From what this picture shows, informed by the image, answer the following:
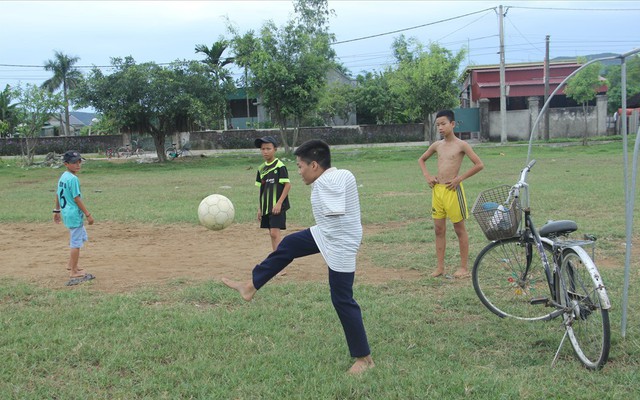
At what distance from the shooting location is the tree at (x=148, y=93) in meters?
27.6

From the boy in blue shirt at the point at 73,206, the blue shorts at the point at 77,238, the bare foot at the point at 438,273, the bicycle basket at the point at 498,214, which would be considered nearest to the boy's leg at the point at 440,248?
the bare foot at the point at 438,273

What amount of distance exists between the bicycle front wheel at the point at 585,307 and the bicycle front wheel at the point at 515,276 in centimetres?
46

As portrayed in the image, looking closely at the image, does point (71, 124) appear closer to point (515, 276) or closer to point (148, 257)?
point (148, 257)

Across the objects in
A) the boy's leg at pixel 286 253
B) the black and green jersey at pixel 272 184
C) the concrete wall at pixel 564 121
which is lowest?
the boy's leg at pixel 286 253

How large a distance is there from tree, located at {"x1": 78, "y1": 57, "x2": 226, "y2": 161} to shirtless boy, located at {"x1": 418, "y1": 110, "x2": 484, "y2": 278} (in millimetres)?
22597

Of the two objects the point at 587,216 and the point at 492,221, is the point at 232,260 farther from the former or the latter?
the point at 587,216

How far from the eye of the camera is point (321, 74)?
31234 mm

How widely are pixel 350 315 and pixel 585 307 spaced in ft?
5.43

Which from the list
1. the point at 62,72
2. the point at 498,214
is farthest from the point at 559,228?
the point at 62,72

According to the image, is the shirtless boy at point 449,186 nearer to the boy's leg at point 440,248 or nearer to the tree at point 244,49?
the boy's leg at point 440,248

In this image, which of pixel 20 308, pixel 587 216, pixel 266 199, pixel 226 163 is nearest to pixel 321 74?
pixel 226 163

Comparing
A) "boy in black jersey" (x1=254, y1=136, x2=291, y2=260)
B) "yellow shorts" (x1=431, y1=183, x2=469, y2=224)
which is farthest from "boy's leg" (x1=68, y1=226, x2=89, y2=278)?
"yellow shorts" (x1=431, y1=183, x2=469, y2=224)

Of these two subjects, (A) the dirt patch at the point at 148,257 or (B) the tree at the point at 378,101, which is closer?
(A) the dirt patch at the point at 148,257

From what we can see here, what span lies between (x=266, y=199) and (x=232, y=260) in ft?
3.80
